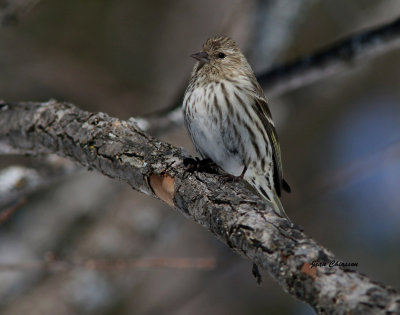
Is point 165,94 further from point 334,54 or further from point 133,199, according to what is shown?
point 334,54

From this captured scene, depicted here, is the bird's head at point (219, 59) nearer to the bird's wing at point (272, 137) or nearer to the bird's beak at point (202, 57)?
the bird's beak at point (202, 57)

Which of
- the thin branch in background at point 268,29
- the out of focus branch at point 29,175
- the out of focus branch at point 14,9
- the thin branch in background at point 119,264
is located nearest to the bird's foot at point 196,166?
the thin branch in background at point 119,264

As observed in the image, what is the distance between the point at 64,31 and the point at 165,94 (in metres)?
1.66

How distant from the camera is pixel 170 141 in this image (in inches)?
242

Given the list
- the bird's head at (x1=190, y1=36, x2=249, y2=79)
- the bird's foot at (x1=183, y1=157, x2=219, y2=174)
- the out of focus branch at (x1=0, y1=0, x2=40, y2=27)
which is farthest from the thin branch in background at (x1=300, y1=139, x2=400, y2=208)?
the out of focus branch at (x1=0, y1=0, x2=40, y2=27)

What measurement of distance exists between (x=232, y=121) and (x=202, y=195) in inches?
61.5

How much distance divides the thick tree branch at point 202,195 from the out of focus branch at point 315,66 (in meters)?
0.85

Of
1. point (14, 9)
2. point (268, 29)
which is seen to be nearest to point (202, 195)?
point (14, 9)

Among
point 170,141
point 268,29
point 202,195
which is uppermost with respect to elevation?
point 268,29

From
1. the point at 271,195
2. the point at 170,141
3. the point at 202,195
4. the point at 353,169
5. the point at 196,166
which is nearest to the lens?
the point at 202,195

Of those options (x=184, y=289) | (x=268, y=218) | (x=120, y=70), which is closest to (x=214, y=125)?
(x=268, y=218)

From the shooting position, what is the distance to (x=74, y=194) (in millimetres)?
6383

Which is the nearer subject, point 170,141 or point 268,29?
point 268,29

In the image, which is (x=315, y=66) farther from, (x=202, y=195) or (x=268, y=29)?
(x=202, y=195)
